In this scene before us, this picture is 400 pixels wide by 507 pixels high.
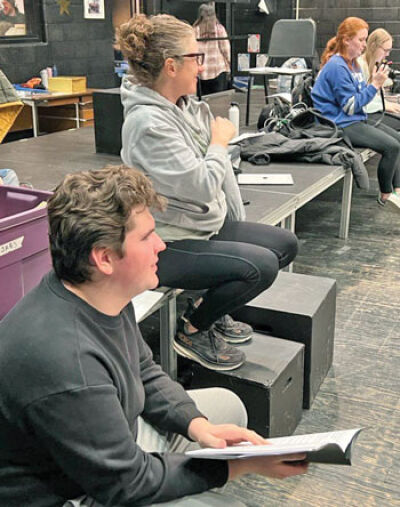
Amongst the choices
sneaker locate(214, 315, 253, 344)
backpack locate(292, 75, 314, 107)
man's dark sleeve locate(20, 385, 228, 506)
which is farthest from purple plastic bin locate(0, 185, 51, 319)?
backpack locate(292, 75, 314, 107)

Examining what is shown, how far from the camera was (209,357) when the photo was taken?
1.96 metres

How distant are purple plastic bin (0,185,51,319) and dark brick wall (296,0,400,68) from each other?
24.7ft

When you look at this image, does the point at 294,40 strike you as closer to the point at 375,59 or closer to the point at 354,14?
the point at 375,59

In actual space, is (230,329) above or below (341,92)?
below

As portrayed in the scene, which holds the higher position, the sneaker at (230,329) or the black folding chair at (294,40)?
the black folding chair at (294,40)

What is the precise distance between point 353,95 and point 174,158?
2407mm

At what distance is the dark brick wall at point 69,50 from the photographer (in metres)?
6.17

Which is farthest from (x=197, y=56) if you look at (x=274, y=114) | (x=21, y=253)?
(x=274, y=114)

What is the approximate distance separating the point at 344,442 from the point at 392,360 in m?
1.52

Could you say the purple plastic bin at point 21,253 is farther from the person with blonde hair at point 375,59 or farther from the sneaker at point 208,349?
the person with blonde hair at point 375,59

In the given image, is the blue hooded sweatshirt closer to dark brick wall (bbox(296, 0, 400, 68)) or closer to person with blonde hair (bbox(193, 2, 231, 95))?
person with blonde hair (bbox(193, 2, 231, 95))

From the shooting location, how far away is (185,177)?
1.86 meters

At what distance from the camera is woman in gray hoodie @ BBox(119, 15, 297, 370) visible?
6.13ft

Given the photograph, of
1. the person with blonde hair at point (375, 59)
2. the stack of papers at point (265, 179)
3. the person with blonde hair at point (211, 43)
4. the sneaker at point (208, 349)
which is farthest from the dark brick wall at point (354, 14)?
the sneaker at point (208, 349)
